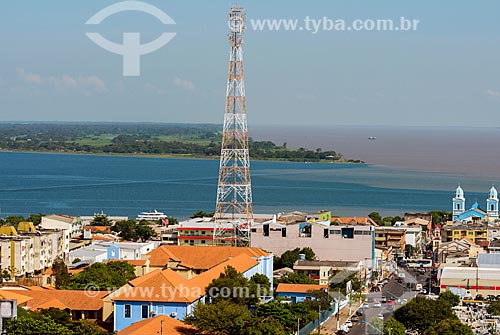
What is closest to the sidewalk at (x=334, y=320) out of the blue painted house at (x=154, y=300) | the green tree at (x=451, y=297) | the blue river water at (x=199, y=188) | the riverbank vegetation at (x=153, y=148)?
the green tree at (x=451, y=297)

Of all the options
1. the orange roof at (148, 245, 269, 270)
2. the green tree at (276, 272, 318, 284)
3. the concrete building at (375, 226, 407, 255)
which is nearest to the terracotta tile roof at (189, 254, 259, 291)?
the orange roof at (148, 245, 269, 270)

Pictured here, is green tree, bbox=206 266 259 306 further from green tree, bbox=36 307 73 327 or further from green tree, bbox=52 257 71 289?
green tree, bbox=52 257 71 289

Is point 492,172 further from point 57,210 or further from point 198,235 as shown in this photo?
point 198,235

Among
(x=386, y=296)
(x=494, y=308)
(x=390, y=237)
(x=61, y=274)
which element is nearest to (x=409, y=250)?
(x=390, y=237)

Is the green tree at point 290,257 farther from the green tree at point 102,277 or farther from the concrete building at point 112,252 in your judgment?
the green tree at point 102,277

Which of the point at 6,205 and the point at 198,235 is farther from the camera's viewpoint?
the point at 6,205

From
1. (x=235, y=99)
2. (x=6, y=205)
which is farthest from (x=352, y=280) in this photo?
(x=6, y=205)
